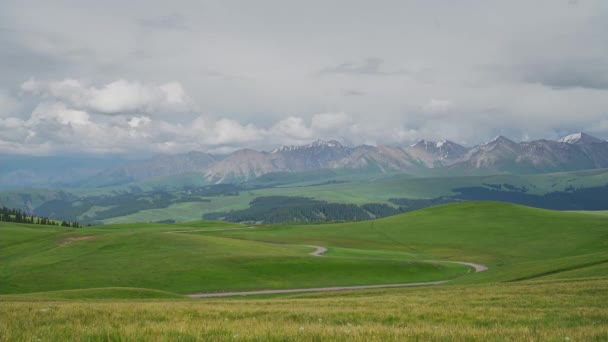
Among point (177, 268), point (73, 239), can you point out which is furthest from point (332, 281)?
point (73, 239)

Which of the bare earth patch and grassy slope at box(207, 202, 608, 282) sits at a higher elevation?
the bare earth patch

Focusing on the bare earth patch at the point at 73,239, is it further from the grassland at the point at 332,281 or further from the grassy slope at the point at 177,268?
the grassy slope at the point at 177,268

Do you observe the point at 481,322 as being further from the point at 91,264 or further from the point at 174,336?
the point at 91,264

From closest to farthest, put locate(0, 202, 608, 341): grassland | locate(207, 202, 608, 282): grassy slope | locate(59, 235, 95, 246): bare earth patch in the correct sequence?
locate(0, 202, 608, 341): grassland < locate(59, 235, 95, 246): bare earth patch < locate(207, 202, 608, 282): grassy slope

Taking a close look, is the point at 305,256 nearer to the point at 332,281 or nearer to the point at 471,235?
the point at 332,281

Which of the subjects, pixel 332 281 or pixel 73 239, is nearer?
pixel 332 281

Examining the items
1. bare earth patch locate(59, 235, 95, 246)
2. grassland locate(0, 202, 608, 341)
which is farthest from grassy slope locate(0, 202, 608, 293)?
bare earth patch locate(59, 235, 95, 246)

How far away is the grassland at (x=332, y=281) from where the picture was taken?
12.1 m

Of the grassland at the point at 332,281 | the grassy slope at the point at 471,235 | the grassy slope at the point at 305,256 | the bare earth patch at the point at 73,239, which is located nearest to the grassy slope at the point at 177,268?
the grassy slope at the point at 305,256

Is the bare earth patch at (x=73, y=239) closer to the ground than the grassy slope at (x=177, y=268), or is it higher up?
higher up

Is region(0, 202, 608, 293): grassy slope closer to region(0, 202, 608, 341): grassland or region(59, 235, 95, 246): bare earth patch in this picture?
region(0, 202, 608, 341): grassland

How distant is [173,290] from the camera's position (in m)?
71.1

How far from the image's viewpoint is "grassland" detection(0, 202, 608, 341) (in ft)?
39.8

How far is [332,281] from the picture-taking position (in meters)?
78.6
